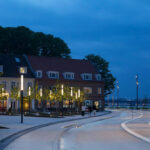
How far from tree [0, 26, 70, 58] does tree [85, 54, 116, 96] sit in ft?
28.3

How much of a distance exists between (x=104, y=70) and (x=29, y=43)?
2059 cm

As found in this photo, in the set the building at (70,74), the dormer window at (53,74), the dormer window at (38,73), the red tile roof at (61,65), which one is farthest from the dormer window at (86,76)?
the dormer window at (38,73)

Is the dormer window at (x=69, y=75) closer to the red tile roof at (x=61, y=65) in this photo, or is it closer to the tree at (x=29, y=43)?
the red tile roof at (x=61, y=65)

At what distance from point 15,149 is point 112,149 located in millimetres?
3696

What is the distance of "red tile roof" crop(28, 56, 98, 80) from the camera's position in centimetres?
8912

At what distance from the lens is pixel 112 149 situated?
53.0 ft

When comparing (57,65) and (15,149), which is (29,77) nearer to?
(57,65)

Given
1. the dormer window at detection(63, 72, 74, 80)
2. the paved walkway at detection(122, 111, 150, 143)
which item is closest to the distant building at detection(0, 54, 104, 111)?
the dormer window at detection(63, 72, 74, 80)

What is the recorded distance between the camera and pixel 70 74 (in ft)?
303

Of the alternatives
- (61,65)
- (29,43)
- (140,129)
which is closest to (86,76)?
(61,65)

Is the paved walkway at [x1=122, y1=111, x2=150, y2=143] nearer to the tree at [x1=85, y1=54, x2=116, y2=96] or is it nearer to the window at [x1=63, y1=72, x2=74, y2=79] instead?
the window at [x1=63, y1=72, x2=74, y2=79]

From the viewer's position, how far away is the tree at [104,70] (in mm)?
105750

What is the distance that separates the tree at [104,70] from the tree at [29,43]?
8619 millimetres

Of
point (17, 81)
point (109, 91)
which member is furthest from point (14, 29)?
point (109, 91)
